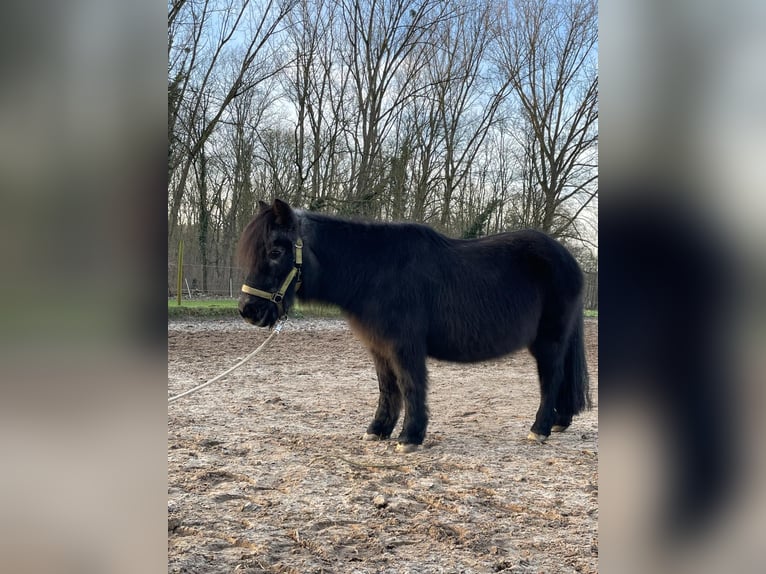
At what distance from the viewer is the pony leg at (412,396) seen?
3969 mm

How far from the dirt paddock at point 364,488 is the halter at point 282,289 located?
976 mm

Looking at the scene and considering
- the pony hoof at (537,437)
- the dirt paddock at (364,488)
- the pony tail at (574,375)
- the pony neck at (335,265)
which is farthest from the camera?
the pony tail at (574,375)

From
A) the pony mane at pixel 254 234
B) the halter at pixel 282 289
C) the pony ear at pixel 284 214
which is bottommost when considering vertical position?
the halter at pixel 282 289

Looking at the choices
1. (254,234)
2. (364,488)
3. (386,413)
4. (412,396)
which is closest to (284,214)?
(254,234)

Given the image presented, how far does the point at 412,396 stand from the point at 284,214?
4.85 feet

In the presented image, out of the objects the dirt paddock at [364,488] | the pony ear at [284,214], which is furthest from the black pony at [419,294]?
the dirt paddock at [364,488]

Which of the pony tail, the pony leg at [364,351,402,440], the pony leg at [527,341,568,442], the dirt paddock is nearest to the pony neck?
the pony leg at [364,351,402,440]

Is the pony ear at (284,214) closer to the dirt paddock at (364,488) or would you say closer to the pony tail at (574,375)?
the dirt paddock at (364,488)

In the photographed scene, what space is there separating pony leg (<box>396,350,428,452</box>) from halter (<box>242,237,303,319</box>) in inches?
33.8

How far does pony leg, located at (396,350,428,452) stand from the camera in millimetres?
3969

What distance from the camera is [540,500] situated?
3.02 metres

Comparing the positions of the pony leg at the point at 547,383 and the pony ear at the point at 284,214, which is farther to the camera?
the pony leg at the point at 547,383
